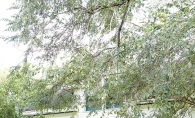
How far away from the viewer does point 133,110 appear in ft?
16.5

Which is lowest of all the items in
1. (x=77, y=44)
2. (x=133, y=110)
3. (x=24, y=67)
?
(x=133, y=110)

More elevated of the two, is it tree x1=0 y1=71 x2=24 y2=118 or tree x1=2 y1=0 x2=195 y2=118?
tree x1=2 y1=0 x2=195 y2=118

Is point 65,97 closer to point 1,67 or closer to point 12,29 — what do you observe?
point 12,29

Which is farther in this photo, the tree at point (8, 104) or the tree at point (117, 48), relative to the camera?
the tree at point (8, 104)

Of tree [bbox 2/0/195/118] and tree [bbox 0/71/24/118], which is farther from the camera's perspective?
tree [bbox 0/71/24/118]

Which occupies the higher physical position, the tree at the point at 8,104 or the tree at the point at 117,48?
the tree at the point at 117,48

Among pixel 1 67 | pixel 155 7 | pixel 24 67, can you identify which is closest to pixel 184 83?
pixel 155 7

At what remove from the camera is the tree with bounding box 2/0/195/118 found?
4.66 m

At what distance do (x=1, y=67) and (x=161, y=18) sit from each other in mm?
14564

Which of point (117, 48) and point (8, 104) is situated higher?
point (117, 48)

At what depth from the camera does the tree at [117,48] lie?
4.66m

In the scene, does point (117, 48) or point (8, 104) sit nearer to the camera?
point (117, 48)

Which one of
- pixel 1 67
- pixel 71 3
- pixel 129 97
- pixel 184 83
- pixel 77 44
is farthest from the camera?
pixel 1 67

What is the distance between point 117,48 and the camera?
543 centimetres
